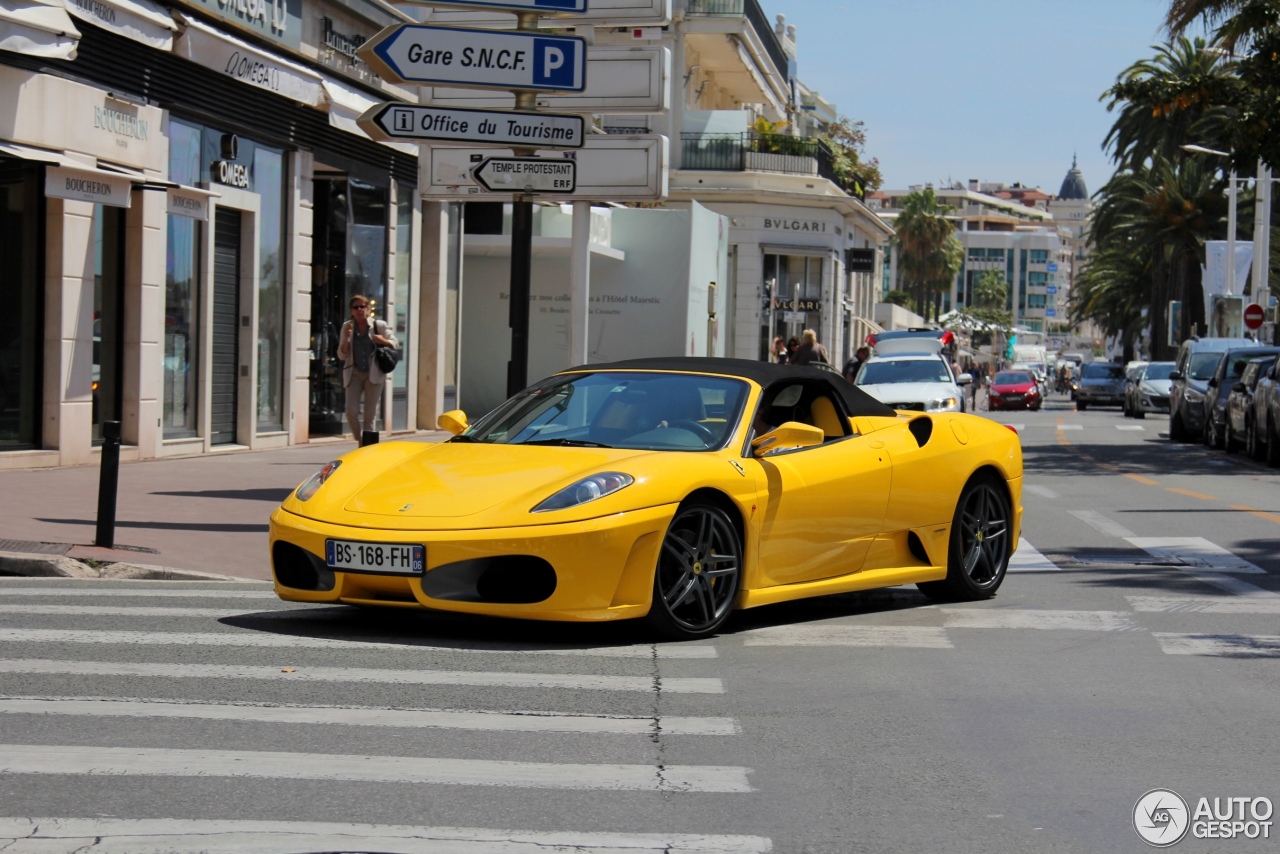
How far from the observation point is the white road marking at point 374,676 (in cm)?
665

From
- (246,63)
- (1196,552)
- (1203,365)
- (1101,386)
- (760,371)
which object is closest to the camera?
(760,371)

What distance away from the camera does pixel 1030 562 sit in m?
11.8

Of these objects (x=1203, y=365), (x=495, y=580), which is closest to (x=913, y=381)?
(x=1203, y=365)

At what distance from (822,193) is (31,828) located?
52017 millimetres

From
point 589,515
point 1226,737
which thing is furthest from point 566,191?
point 1226,737

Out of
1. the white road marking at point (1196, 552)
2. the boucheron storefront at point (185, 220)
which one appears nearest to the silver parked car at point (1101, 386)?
the boucheron storefront at point (185, 220)

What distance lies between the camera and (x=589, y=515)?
7348 mm

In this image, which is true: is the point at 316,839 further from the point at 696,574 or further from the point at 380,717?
the point at 696,574

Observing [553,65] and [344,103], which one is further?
[344,103]

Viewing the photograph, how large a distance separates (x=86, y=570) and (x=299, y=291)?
12842 millimetres

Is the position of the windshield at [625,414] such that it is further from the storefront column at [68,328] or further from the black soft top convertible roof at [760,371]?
the storefront column at [68,328]

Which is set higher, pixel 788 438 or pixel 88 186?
pixel 88 186

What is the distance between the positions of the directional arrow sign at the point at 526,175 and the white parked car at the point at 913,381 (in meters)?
13.5

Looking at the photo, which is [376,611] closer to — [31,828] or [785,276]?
[31,828]
